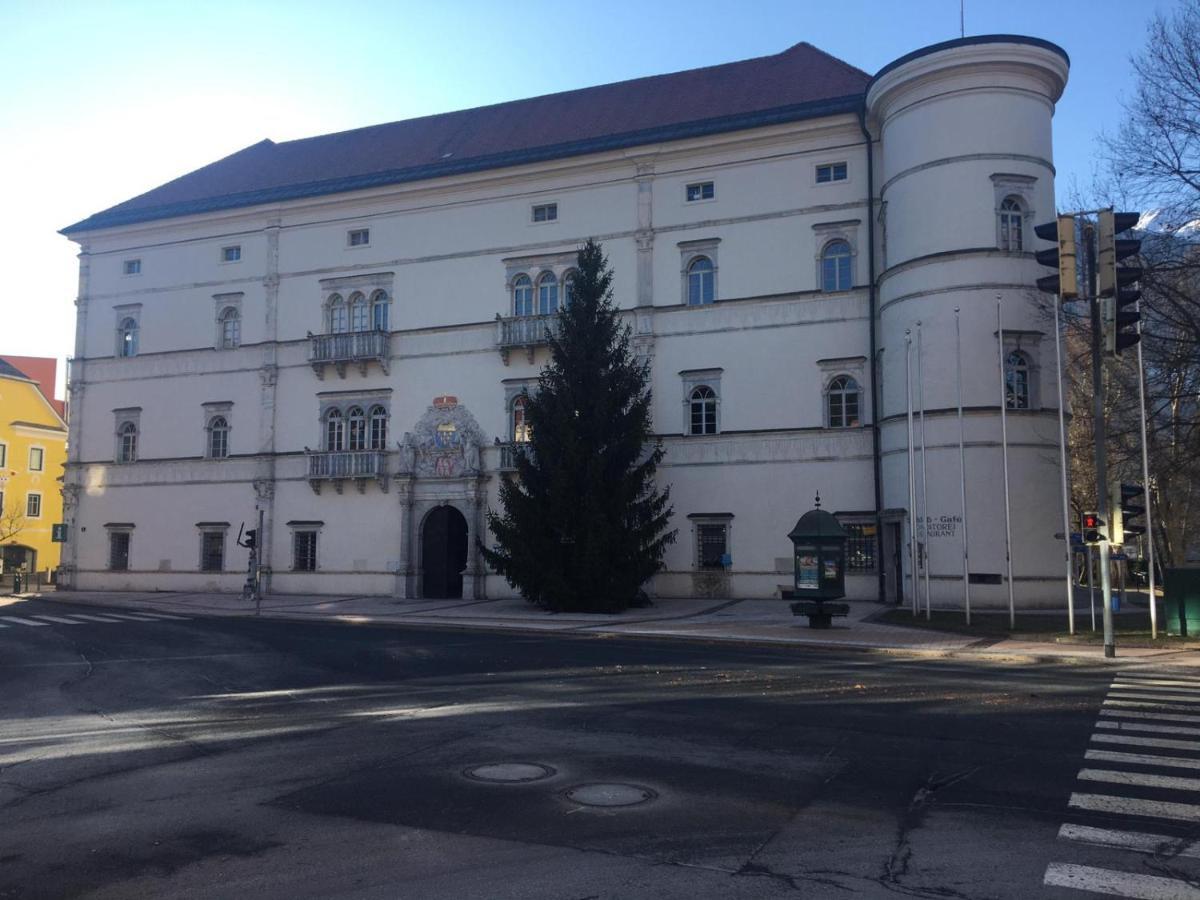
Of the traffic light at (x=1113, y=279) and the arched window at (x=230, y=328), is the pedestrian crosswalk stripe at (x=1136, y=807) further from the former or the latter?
the arched window at (x=230, y=328)

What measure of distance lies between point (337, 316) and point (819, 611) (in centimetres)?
2455

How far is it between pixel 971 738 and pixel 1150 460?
21441 mm

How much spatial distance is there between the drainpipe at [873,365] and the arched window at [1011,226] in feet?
14.7

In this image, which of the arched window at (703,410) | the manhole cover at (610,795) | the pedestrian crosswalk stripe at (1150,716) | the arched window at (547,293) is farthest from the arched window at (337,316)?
the manhole cover at (610,795)

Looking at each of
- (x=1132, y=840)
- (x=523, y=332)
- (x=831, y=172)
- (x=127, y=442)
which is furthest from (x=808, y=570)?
(x=127, y=442)

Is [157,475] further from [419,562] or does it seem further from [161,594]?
[419,562]

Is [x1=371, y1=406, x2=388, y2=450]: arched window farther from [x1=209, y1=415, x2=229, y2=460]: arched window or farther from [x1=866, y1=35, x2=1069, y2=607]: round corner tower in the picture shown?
[x1=866, y1=35, x2=1069, y2=607]: round corner tower

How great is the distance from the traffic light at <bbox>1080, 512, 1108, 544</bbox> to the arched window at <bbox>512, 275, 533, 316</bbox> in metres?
23.0

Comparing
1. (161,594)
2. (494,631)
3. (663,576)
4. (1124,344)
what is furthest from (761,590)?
(161,594)

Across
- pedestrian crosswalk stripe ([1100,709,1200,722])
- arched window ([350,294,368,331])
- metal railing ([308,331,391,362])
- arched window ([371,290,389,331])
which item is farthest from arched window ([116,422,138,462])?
pedestrian crosswalk stripe ([1100,709,1200,722])

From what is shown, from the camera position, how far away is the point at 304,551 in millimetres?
40031

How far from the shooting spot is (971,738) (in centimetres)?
1047

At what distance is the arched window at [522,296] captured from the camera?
37.6 metres

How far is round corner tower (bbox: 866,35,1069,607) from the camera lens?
28.2 metres
